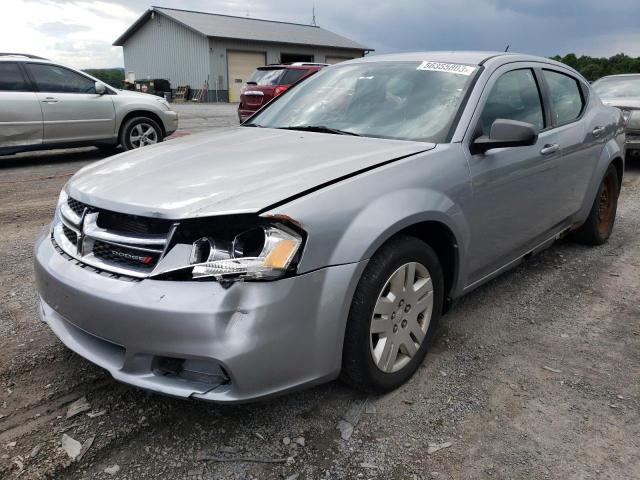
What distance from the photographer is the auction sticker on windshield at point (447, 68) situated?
3.25m

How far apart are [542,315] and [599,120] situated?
6.16 feet

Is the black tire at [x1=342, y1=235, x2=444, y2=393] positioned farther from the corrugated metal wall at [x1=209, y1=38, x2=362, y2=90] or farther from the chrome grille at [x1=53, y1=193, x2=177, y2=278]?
the corrugated metal wall at [x1=209, y1=38, x2=362, y2=90]

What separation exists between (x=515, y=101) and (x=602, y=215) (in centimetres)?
199

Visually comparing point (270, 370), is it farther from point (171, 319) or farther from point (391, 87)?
point (391, 87)

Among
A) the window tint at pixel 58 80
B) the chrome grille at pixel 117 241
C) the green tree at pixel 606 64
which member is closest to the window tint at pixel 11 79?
the window tint at pixel 58 80

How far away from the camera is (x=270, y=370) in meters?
2.06

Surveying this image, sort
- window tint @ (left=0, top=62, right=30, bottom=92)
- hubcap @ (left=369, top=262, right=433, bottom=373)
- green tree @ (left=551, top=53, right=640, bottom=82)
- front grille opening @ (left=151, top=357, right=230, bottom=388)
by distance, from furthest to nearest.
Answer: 1. green tree @ (left=551, top=53, right=640, bottom=82)
2. window tint @ (left=0, top=62, right=30, bottom=92)
3. hubcap @ (left=369, top=262, right=433, bottom=373)
4. front grille opening @ (left=151, top=357, right=230, bottom=388)

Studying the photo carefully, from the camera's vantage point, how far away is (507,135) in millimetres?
2869

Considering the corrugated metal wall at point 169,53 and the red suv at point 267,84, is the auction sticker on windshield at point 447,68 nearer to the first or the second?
the red suv at point 267,84

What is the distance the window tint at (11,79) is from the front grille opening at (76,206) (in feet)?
22.8

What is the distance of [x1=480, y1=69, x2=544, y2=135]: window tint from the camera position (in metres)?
3.21

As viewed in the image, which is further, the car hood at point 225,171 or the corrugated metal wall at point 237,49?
the corrugated metal wall at point 237,49

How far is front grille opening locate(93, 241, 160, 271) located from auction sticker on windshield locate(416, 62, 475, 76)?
2.12 m

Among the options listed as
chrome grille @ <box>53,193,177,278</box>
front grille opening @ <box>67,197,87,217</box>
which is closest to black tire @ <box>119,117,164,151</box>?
front grille opening @ <box>67,197,87,217</box>
